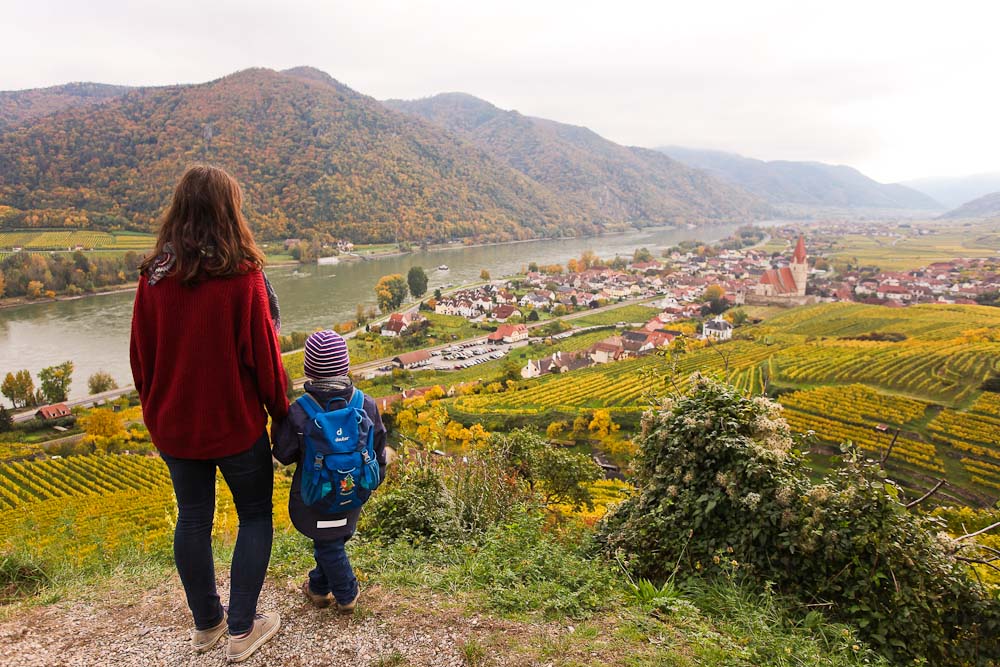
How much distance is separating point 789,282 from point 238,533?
52.1 meters

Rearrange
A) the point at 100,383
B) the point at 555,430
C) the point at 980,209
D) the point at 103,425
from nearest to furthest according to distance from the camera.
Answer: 1. the point at 555,430
2. the point at 103,425
3. the point at 100,383
4. the point at 980,209

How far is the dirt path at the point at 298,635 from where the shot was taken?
1778 mm

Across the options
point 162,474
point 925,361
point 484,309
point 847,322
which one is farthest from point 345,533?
point 484,309

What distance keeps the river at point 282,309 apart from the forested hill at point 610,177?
204ft

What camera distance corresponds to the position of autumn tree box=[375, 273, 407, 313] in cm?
4190

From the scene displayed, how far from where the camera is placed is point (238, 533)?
66.9 inches

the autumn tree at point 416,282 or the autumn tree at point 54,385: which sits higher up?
the autumn tree at point 416,282

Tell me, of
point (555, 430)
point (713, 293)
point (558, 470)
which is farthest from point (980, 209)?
point (558, 470)

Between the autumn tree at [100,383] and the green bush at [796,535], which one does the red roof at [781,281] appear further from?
the green bush at [796,535]

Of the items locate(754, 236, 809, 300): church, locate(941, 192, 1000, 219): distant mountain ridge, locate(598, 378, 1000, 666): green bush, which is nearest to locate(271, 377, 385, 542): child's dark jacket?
Answer: locate(598, 378, 1000, 666): green bush

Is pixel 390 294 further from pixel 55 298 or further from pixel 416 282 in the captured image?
pixel 55 298

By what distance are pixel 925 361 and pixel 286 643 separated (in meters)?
26.4

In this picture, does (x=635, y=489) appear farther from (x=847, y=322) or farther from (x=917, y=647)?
(x=847, y=322)

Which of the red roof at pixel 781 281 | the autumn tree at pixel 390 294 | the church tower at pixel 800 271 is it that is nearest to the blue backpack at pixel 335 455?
the autumn tree at pixel 390 294
